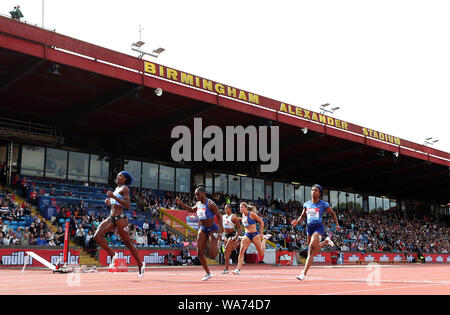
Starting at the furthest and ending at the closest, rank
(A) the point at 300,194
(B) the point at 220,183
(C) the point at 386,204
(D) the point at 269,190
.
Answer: (C) the point at 386,204, (A) the point at 300,194, (D) the point at 269,190, (B) the point at 220,183

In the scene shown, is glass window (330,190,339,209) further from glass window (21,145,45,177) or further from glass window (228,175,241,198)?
glass window (21,145,45,177)

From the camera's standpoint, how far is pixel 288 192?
4906 centimetres

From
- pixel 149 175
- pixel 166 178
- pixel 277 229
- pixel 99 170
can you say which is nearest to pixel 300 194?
pixel 277 229

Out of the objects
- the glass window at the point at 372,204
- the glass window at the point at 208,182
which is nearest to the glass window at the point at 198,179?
the glass window at the point at 208,182

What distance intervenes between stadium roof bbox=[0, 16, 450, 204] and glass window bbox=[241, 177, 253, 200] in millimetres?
841

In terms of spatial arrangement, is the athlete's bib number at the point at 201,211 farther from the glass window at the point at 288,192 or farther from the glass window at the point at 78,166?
the glass window at the point at 288,192

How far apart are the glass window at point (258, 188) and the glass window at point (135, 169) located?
40.8 ft

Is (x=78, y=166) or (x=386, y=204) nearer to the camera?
(x=78, y=166)

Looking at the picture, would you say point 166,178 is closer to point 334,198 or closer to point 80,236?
point 80,236

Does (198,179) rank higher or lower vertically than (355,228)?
higher

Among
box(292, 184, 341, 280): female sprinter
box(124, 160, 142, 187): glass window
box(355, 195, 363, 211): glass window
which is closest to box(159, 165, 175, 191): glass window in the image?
box(124, 160, 142, 187): glass window

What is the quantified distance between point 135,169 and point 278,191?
16.5m

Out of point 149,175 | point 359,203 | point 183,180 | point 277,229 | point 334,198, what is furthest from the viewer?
point 359,203
